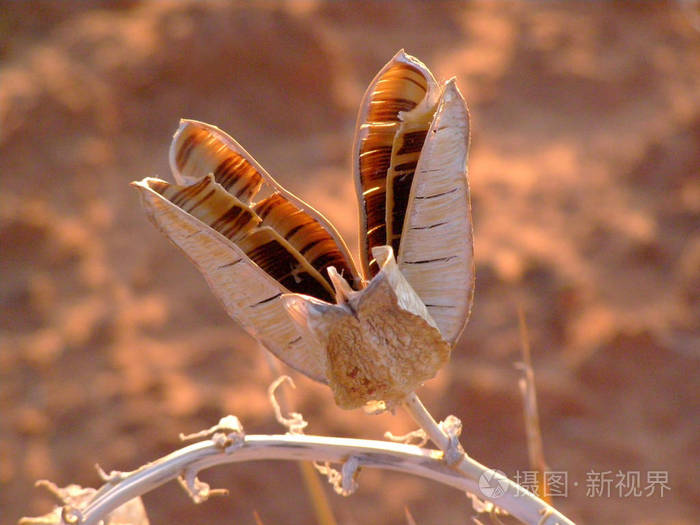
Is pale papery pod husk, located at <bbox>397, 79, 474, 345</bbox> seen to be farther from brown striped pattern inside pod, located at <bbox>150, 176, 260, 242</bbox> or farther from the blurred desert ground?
the blurred desert ground

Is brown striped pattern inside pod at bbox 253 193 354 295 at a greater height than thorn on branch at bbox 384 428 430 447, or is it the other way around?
brown striped pattern inside pod at bbox 253 193 354 295

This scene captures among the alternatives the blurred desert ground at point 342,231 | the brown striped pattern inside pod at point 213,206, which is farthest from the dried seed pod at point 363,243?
the blurred desert ground at point 342,231

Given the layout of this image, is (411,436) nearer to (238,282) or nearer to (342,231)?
(238,282)

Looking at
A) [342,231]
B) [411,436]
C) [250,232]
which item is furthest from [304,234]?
[342,231]

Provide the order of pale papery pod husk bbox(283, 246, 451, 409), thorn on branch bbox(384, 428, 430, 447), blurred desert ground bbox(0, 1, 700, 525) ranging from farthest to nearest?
blurred desert ground bbox(0, 1, 700, 525) → thorn on branch bbox(384, 428, 430, 447) → pale papery pod husk bbox(283, 246, 451, 409)

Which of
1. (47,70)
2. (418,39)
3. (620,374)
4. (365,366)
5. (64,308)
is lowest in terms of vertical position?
(620,374)

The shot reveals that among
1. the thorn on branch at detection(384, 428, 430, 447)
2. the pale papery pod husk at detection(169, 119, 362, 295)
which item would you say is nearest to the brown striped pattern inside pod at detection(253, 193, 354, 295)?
the pale papery pod husk at detection(169, 119, 362, 295)

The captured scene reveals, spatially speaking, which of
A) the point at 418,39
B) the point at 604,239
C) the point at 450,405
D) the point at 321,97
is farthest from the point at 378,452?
the point at 418,39

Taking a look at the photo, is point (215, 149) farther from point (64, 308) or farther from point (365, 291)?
point (64, 308)
